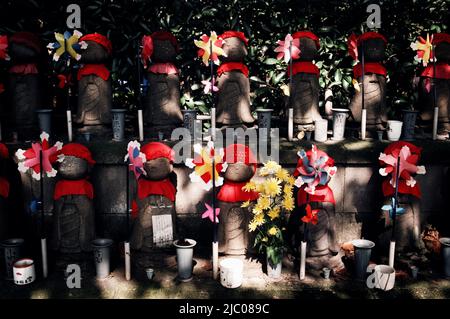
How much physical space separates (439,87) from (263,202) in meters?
2.66

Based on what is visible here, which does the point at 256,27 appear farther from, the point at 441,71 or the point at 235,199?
the point at 235,199

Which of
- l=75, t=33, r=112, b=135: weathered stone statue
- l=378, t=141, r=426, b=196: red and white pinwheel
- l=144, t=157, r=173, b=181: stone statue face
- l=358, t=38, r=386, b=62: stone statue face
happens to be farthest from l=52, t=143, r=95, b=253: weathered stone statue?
l=358, t=38, r=386, b=62: stone statue face

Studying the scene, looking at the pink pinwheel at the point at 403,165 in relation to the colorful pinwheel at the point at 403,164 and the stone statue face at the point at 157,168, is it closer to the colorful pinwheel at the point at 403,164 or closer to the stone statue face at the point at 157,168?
the colorful pinwheel at the point at 403,164

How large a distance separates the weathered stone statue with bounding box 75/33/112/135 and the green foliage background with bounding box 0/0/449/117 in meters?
0.97

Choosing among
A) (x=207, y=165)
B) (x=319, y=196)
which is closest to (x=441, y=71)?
(x=319, y=196)

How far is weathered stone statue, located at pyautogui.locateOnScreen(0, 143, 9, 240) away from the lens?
4.60 meters

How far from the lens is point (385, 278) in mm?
4105

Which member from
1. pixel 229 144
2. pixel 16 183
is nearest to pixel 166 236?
pixel 229 144

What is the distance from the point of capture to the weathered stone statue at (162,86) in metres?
5.04

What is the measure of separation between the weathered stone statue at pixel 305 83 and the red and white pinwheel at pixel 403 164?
3.28 feet

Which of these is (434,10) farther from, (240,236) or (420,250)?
(240,236)

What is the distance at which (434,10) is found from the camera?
6.34 metres

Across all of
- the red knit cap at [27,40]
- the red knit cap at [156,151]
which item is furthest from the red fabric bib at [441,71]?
the red knit cap at [27,40]

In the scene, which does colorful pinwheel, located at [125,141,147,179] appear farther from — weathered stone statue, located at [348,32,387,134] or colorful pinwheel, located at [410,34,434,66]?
colorful pinwheel, located at [410,34,434,66]
